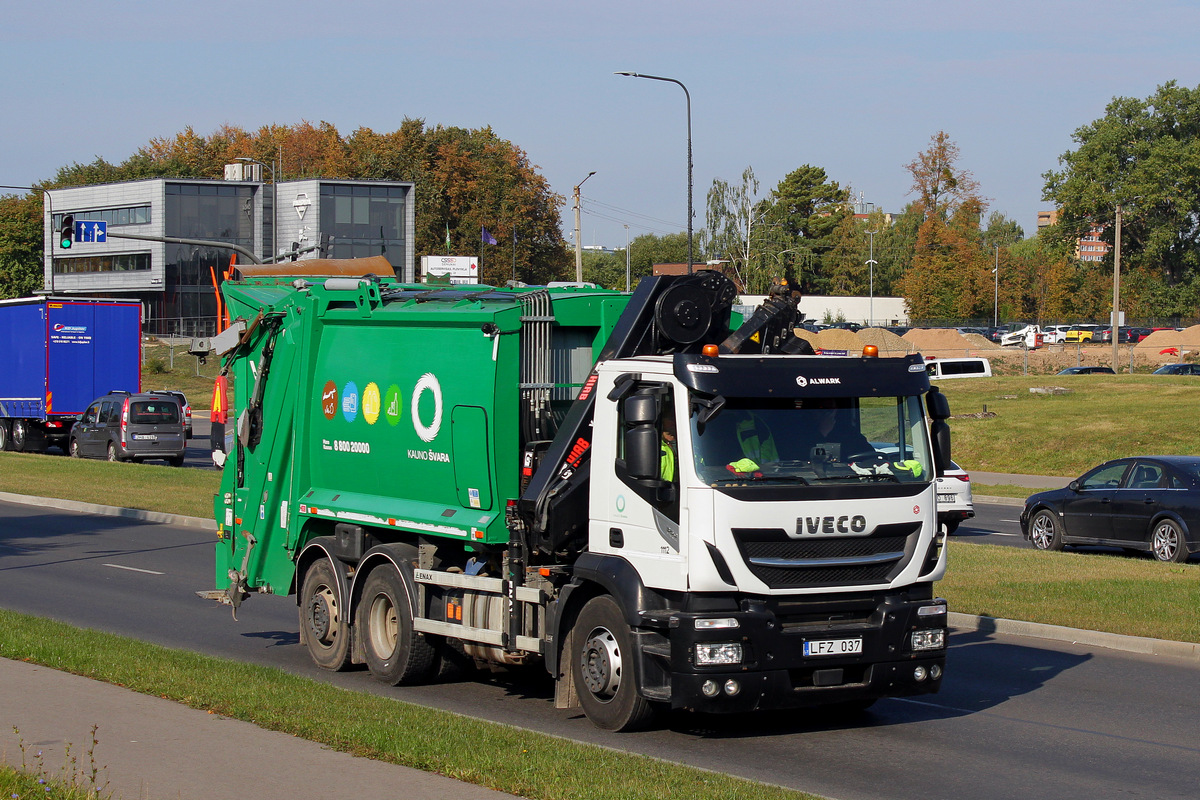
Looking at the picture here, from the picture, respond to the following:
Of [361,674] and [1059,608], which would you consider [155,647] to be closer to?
[361,674]

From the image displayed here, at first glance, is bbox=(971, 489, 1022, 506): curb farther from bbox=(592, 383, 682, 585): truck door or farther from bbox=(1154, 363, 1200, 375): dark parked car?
bbox=(1154, 363, 1200, 375): dark parked car

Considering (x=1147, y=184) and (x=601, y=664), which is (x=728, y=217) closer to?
(x=1147, y=184)

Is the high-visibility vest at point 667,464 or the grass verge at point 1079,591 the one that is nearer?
the high-visibility vest at point 667,464

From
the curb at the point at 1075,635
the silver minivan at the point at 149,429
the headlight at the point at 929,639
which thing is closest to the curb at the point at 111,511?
the silver minivan at the point at 149,429

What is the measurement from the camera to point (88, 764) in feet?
24.1

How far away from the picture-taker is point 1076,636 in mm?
12516

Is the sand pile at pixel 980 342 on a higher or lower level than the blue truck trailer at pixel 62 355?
higher

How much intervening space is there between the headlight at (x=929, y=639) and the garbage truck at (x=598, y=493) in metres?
0.02

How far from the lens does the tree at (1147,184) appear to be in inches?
3812

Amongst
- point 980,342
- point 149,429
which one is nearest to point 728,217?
point 980,342

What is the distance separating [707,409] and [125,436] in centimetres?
3071

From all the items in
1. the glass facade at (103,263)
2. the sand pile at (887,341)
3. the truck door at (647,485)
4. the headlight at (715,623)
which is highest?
the glass facade at (103,263)

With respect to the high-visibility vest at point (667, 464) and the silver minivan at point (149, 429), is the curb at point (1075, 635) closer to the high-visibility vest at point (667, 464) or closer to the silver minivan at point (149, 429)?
the high-visibility vest at point (667, 464)

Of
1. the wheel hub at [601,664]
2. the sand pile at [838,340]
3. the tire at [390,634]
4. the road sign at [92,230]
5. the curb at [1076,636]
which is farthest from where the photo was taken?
the sand pile at [838,340]
